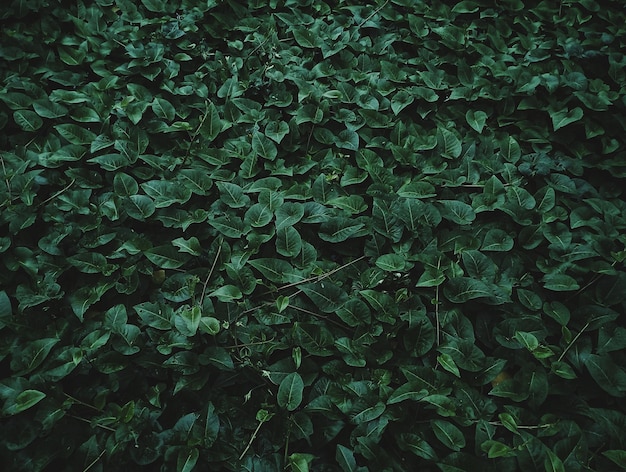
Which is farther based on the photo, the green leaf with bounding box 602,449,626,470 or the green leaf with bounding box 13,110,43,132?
the green leaf with bounding box 13,110,43,132

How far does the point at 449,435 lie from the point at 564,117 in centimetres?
148

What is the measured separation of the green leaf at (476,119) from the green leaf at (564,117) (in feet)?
0.94

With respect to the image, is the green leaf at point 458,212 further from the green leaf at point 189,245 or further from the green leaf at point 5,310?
the green leaf at point 5,310

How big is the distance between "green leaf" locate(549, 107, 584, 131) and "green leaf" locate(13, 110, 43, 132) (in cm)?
215

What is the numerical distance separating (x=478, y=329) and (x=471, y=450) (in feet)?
1.27

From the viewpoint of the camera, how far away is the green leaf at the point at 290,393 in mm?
1504

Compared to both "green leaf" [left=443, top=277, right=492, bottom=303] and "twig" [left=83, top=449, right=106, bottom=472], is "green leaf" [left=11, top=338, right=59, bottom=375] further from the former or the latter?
"green leaf" [left=443, top=277, right=492, bottom=303]

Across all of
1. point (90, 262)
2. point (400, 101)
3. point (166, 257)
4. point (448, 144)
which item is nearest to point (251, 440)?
point (166, 257)

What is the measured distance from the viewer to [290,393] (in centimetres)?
151

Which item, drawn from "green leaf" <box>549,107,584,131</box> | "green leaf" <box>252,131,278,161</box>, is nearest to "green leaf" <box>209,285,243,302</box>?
"green leaf" <box>252,131,278,161</box>

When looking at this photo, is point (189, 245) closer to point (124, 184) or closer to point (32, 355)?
point (124, 184)

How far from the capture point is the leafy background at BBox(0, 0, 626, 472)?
Result: 150cm

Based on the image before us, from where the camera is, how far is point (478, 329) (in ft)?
5.60

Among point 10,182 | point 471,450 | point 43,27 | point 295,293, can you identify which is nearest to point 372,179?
point 295,293
